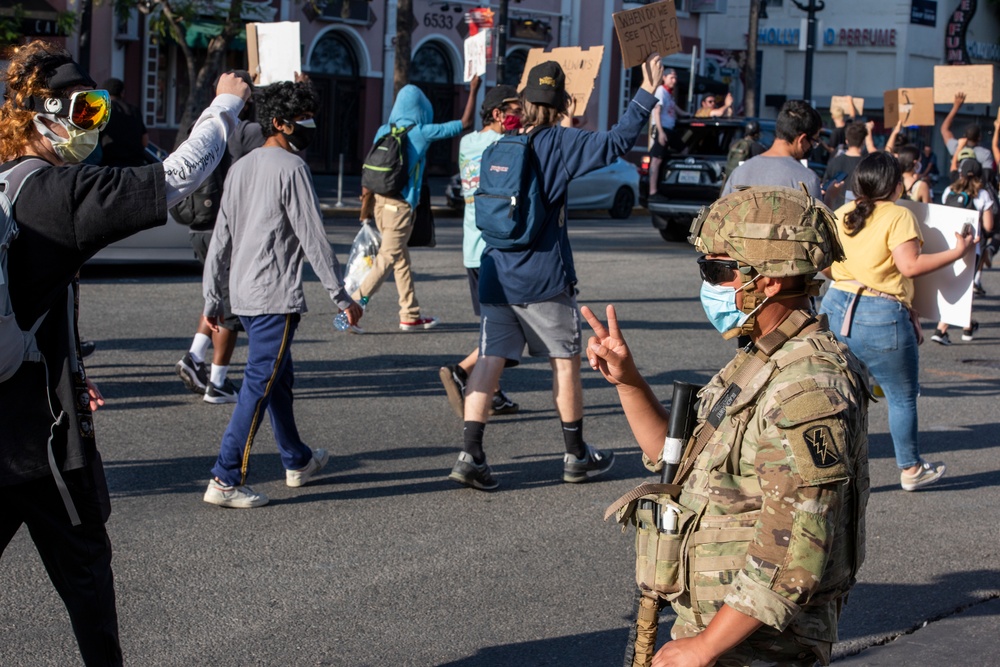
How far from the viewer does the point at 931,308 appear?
6691 mm

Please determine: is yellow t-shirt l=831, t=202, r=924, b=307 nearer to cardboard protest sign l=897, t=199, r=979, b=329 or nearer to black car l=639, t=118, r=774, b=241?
cardboard protest sign l=897, t=199, r=979, b=329

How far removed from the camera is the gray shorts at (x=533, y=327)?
20.3 feet

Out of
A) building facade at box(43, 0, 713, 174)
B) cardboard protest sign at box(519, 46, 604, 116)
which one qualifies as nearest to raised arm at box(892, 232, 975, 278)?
cardboard protest sign at box(519, 46, 604, 116)

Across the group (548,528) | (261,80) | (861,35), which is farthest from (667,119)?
(861,35)

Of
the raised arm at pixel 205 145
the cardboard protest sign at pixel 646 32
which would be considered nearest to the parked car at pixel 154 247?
the cardboard protest sign at pixel 646 32

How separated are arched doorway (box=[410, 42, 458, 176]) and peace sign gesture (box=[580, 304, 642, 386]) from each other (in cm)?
3212

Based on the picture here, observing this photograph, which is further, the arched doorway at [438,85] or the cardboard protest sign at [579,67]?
the arched doorway at [438,85]

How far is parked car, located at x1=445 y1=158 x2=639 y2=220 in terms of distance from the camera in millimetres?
23156

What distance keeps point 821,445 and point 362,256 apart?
8.04 m

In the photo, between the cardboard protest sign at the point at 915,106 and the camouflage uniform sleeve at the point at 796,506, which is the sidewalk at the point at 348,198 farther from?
the camouflage uniform sleeve at the point at 796,506

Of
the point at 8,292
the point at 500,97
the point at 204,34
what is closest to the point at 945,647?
the point at 8,292

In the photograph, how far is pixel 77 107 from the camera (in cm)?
334

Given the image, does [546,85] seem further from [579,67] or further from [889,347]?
[579,67]

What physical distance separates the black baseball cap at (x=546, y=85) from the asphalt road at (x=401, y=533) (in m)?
1.94
